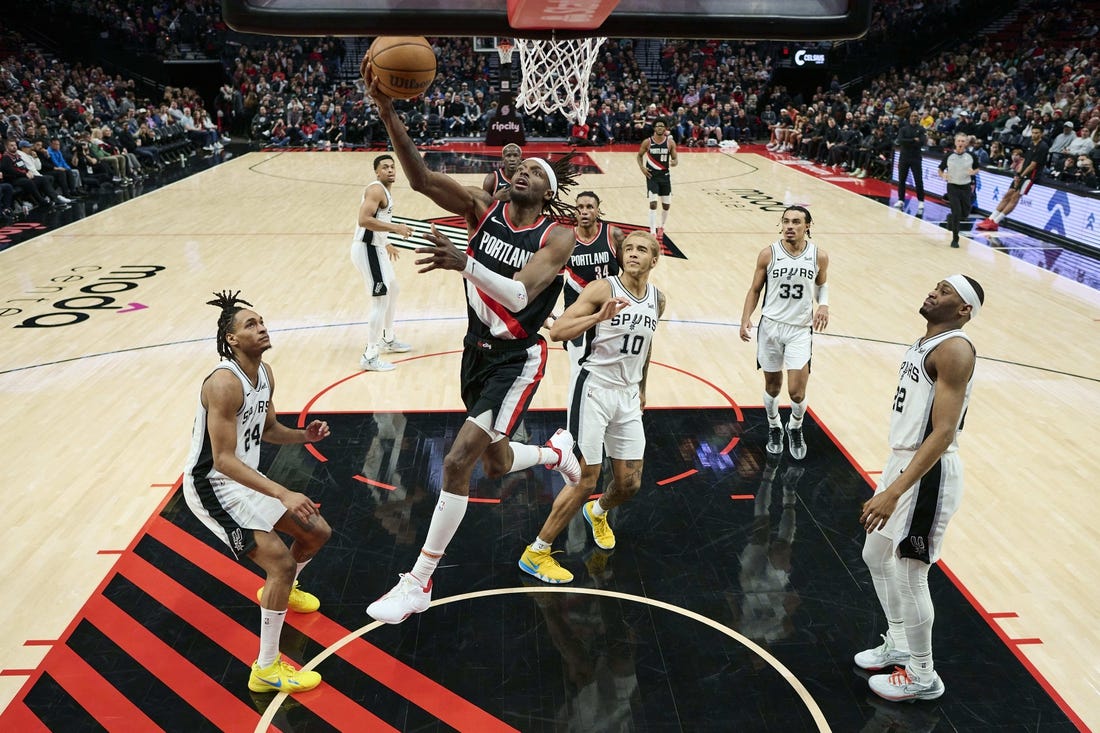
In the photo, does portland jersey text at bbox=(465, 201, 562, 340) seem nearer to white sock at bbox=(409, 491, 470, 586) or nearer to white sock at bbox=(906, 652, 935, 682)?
white sock at bbox=(409, 491, 470, 586)

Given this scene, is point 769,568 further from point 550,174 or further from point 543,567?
point 550,174

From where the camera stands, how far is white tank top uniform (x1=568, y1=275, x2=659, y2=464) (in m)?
4.79

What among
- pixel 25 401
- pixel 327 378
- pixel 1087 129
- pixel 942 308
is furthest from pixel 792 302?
pixel 1087 129

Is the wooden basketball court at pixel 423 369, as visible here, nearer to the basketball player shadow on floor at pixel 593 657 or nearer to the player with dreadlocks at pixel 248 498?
the basketball player shadow on floor at pixel 593 657

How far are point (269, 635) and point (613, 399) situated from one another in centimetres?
206

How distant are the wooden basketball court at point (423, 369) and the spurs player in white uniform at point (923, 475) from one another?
0.52 meters

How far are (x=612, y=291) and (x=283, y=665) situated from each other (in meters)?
2.42

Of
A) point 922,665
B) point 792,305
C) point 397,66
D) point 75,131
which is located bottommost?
point 922,665

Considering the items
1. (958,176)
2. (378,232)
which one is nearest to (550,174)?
(378,232)

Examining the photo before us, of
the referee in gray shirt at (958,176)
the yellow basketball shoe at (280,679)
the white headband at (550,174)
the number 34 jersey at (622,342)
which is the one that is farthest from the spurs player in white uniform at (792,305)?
the referee in gray shirt at (958,176)

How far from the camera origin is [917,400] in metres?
3.67

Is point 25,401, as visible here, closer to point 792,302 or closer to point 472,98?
point 792,302

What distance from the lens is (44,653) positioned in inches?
163

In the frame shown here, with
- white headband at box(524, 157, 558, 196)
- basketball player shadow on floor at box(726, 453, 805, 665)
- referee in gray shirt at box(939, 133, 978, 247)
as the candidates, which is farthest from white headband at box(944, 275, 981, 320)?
referee in gray shirt at box(939, 133, 978, 247)
